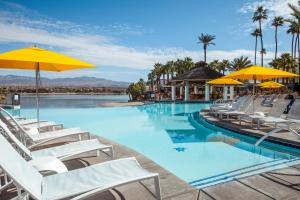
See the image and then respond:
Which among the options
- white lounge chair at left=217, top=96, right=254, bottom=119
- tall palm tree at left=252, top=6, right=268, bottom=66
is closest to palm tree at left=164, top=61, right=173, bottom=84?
tall palm tree at left=252, top=6, right=268, bottom=66

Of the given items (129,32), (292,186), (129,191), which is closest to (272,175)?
(292,186)

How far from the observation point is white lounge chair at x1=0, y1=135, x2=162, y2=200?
80.8 inches

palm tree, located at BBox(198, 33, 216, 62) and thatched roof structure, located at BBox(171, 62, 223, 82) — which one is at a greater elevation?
palm tree, located at BBox(198, 33, 216, 62)

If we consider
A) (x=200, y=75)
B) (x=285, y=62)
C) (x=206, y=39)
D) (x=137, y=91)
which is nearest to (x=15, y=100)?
(x=200, y=75)

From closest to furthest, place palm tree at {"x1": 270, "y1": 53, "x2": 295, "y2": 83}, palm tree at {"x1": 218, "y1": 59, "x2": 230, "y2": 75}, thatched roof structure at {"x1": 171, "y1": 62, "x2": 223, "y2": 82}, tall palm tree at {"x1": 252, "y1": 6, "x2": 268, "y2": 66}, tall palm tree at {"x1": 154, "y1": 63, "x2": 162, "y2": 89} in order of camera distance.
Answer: thatched roof structure at {"x1": 171, "y1": 62, "x2": 223, "y2": 82} < palm tree at {"x1": 270, "y1": 53, "x2": 295, "y2": 83} < tall palm tree at {"x1": 252, "y1": 6, "x2": 268, "y2": 66} < palm tree at {"x1": 218, "y1": 59, "x2": 230, "y2": 75} < tall palm tree at {"x1": 154, "y1": 63, "x2": 162, "y2": 89}

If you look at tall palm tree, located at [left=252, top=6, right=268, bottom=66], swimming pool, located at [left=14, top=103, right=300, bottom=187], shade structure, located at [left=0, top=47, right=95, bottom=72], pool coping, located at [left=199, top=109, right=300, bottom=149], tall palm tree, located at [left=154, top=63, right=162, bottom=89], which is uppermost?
tall palm tree, located at [left=252, top=6, right=268, bottom=66]

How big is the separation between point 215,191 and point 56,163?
6.54ft

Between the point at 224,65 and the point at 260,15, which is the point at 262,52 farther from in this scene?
the point at 224,65

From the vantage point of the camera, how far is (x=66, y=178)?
2.53 m

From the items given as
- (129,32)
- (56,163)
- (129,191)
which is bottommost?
(129,191)

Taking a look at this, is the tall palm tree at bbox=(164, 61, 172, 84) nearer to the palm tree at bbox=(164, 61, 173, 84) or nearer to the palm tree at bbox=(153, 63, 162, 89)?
the palm tree at bbox=(164, 61, 173, 84)

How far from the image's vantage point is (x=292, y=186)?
3158 mm

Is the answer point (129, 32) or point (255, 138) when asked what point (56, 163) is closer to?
point (255, 138)

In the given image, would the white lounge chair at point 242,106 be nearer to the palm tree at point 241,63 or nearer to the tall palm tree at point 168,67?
the tall palm tree at point 168,67
